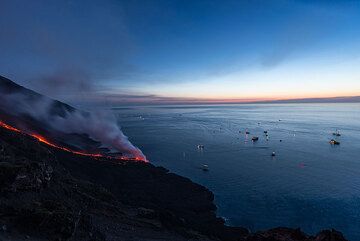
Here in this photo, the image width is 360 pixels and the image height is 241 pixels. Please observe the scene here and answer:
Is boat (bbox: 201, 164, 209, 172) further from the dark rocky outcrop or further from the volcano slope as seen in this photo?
the volcano slope

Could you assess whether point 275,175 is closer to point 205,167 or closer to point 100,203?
point 205,167

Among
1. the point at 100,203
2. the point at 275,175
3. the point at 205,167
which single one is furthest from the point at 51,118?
the point at 100,203

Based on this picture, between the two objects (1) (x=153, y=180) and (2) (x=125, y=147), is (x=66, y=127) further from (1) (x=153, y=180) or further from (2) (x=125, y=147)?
(1) (x=153, y=180)

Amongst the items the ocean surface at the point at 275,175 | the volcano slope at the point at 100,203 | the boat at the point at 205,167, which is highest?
the volcano slope at the point at 100,203

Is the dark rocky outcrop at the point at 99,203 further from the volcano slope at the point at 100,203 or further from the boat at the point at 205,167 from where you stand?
the boat at the point at 205,167

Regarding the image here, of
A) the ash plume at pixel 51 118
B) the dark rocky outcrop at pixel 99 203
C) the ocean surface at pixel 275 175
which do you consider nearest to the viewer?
the dark rocky outcrop at pixel 99 203

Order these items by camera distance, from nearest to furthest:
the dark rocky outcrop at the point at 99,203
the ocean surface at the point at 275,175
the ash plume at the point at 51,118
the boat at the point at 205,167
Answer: the dark rocky outcrop at the point at 99,203 → the ocean surface at the point at 275,175 → the boat at the point at 205,167 → the ash plume at the point at 51,118

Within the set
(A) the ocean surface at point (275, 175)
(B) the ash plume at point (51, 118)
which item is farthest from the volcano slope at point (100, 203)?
(B) the ash plume at point (51, 118)

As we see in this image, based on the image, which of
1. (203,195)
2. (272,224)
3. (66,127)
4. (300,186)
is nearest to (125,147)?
(66,127)

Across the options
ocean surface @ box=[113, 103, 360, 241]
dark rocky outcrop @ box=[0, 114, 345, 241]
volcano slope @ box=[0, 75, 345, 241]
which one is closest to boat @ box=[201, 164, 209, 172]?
ocean surface @ box=[113, 103, 360, 241]

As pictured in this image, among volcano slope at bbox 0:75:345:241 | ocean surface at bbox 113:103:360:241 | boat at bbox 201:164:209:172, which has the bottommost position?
ocean surface at bbox 113:103:360:241

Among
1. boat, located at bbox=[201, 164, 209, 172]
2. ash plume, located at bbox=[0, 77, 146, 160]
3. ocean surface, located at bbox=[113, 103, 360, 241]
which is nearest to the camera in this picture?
ocean surface, located at bbox=[113, 103, 360, 241]

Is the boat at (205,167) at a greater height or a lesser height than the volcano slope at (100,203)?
lesser
